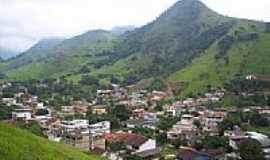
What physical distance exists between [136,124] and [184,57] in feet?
244

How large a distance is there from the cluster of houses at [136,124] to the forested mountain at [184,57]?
46.5 feet

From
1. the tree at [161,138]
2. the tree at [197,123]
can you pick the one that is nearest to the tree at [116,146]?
the tree at [161,138]

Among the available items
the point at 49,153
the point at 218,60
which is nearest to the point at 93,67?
the point at 218,60

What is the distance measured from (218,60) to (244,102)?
39497mm

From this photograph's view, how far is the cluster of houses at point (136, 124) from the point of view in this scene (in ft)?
196

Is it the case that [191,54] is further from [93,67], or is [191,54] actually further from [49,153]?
[49,153]

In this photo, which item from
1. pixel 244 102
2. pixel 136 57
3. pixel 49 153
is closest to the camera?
pixel 49 153

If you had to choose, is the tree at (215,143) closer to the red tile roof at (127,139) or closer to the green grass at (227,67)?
the red tile roof at (127,139)

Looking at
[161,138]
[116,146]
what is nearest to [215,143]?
[161,138]

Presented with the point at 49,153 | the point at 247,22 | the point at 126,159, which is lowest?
the point at 126,159

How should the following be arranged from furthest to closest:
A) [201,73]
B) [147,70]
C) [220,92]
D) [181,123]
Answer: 1. [147,70]
2. [201,73]
3. [220,92]
4. [181,123]

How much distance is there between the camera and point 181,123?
258ft

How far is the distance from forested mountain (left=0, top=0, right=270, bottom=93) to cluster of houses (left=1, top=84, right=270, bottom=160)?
14161 mm

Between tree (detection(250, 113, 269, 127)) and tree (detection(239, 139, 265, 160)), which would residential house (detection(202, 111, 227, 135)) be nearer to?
tree (detection(250, 113, 269, 127))
